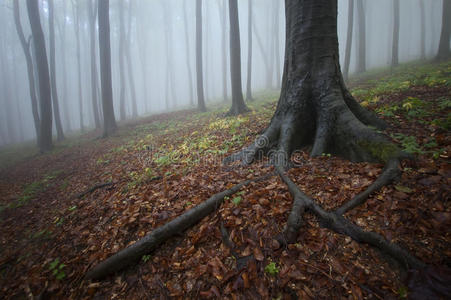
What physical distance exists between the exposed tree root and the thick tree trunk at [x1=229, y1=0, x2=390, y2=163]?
1.24 m

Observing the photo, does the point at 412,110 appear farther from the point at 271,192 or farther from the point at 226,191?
the point at 226,191

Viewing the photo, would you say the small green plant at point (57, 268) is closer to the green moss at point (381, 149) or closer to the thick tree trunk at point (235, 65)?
the green moss at point (381, 149)

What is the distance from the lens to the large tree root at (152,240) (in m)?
2.47

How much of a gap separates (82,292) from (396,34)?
22.7 m

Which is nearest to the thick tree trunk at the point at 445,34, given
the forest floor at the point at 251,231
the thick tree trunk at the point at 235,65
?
the forest floor at the point at 251,231

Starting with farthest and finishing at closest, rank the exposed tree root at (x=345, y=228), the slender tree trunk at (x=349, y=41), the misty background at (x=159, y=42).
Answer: the misty background at (x=159, y=42) < the slender tree trunk at (x=349, y=41) < the exposed tree root at (x=345, y=228)

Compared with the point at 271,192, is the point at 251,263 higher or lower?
lower

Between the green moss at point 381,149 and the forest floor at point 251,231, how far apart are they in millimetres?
181

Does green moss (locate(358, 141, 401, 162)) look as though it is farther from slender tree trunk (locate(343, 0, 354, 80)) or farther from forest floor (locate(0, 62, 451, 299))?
slender tree trunk (locate(343, 0, 354, 80))

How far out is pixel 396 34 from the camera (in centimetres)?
1499

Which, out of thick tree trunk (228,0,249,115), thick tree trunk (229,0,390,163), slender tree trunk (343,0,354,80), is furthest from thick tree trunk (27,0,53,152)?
slender tree trunk (343,0,354,80)

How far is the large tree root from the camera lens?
8.10 ft

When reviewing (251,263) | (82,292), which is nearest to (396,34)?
(251,263)

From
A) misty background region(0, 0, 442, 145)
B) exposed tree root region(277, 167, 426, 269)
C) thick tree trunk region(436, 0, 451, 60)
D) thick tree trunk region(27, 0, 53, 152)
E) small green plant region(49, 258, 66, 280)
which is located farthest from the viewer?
misty background region(0, 0, 442, 145)
